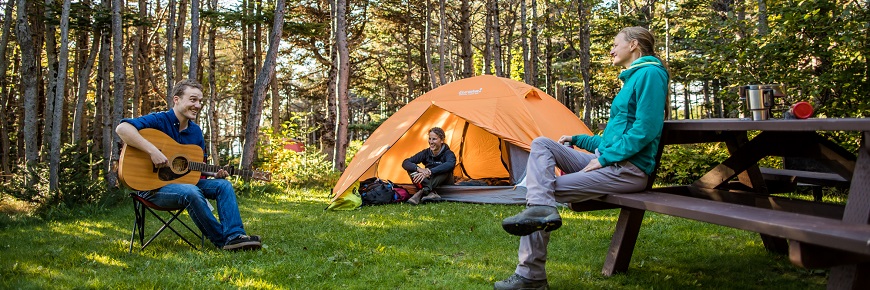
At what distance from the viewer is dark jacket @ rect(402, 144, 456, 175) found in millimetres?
7180

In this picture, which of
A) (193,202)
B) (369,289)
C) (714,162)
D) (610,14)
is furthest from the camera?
(610,14)

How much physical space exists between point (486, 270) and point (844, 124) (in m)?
2.06

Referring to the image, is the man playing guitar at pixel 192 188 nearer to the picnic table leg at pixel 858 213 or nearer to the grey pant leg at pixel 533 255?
the grey pant leg at pixel 533 255

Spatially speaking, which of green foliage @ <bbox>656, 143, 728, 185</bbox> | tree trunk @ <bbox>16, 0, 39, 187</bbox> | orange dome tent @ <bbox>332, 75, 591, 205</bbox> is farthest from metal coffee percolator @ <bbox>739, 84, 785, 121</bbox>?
tree trunk @ <bbox>16, 0, 39, 187</bbox>

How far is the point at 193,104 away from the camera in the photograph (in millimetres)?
4285

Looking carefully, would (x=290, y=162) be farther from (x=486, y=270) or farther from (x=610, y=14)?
(x=610, y=14)

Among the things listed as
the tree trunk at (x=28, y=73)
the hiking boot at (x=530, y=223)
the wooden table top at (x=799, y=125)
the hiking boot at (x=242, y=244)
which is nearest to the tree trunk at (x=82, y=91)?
the tree trunk at (x=28, y=73)

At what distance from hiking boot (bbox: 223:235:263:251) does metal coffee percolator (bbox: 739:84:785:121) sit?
3.26 m

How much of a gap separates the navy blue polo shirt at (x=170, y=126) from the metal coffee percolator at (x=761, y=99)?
3664 mm

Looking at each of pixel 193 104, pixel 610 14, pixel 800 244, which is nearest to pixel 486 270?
pixel 800 244

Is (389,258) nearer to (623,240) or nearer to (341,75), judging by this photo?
(623,240)

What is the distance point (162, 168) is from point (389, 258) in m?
1.72

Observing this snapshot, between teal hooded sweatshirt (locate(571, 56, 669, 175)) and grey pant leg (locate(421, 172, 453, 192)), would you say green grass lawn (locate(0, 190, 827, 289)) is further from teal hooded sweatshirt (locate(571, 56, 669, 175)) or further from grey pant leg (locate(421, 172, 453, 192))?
grey pant leg (locate(421, 172, 453, 192))

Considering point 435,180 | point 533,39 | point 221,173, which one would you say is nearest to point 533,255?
point 221,173
